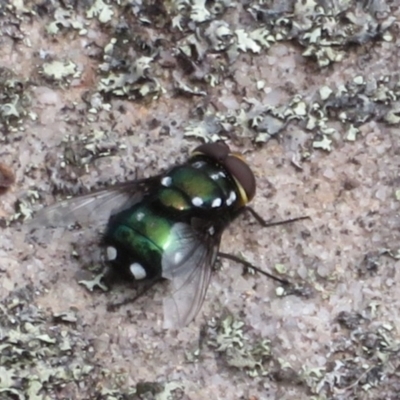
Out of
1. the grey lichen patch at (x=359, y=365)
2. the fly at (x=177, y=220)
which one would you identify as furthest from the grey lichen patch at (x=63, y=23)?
the grey lichen patch at (x=359, y=365)

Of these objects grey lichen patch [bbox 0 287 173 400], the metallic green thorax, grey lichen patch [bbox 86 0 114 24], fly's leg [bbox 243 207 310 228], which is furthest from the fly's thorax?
grey lichen patch [bbox 86 0 114 24]

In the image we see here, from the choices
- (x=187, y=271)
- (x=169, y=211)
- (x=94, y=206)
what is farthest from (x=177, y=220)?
(x=94, y=206)

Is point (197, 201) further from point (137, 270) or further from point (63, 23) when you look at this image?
point (63, 23)

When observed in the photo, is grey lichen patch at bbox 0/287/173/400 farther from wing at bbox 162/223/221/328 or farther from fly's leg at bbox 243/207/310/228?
fly's leg at bbox 243/207/310/228

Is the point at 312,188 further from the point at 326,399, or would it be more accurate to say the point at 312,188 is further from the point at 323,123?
the point at 326,399

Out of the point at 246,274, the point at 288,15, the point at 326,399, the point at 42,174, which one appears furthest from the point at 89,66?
the point at 326,399

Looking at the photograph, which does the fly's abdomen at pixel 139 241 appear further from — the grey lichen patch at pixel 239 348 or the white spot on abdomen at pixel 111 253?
the grey lichen patch at pixel 239 348
